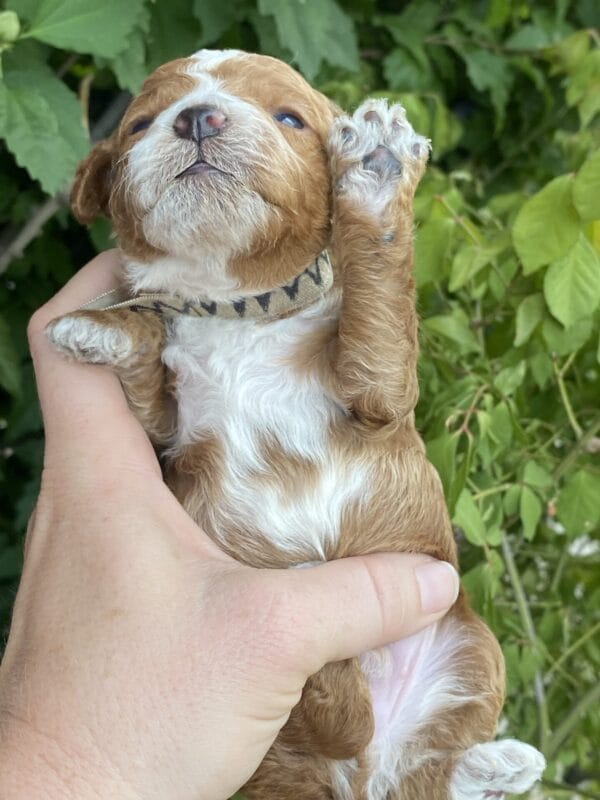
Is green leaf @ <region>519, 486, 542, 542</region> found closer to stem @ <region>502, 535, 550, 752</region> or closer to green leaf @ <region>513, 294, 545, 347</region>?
stem @ <region>502, 535, 550, 752</region>

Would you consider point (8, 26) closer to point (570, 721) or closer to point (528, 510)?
point (528, 510)

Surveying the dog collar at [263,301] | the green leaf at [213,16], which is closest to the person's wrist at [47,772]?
the dog collar at [263,301]

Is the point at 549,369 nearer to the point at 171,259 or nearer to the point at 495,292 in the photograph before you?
the point at 495,292

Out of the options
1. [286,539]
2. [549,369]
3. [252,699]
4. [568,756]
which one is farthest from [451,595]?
[568,756]

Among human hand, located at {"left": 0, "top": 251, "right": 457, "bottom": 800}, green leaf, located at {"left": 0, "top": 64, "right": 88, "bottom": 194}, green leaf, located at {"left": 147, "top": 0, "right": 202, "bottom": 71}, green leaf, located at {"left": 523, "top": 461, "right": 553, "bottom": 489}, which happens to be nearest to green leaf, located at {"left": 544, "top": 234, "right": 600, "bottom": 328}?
green leaf, located at {"left": 523, "top": 461, "right": 553, "bottom": 489}

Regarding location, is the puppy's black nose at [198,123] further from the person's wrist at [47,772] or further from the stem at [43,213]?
the person's wrist at [47,772]

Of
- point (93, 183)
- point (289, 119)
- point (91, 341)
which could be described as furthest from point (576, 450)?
point (93, 183)

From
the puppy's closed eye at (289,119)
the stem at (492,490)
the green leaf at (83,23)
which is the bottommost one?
the stem at (492,490)
